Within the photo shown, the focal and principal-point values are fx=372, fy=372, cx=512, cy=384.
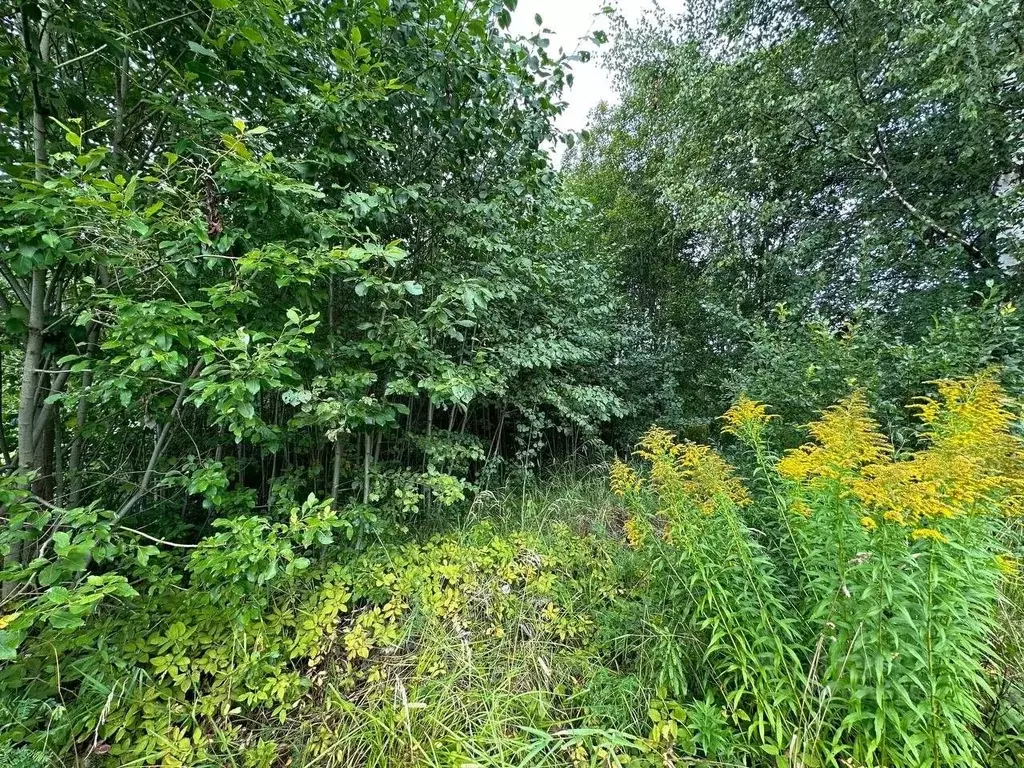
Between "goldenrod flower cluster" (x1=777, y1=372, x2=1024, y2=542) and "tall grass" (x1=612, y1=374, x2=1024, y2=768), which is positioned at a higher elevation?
"goldenrod flower cluster" (x1=777, y1=372, x2=1024, y2=542)

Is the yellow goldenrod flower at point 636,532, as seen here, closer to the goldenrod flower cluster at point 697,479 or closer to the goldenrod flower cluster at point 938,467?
the goldenrod flower cluster at point 697,479

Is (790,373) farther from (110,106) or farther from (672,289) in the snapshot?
(110,106)

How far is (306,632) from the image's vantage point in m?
1.72

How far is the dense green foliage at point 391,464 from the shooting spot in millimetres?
1203

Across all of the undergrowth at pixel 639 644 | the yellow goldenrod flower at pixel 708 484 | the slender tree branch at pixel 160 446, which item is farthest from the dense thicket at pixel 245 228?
the yellow goldenrod flower at pixel 708 484

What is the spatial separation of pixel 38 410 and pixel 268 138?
1.62m

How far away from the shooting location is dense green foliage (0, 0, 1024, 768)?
1203 millimetres

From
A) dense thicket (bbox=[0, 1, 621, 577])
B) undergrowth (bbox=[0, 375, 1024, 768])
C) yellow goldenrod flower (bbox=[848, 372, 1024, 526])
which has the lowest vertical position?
undergrowth (bbox=[0, 375, 1024, 768])

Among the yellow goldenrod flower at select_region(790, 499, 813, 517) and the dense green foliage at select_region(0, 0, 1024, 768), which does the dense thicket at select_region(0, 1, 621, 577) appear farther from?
the yellow goldenrod flower at select_region(790, 499, 813, 517)

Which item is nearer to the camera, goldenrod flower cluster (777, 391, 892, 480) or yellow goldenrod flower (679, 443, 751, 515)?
goldenrod flower cluster (777, 391, 892, 480)

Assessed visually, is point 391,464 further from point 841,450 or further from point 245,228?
point 841,450

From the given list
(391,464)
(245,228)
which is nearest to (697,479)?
(391,464)

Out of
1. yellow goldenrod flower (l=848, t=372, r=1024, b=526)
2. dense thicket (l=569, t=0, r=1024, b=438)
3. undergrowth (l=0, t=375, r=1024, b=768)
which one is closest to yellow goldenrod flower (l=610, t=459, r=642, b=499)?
undergrowth (l=0, t=375, r=1024, b=768)

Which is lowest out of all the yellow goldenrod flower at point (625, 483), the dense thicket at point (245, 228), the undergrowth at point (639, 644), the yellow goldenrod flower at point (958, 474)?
the undergrowth at point (639, 644)
